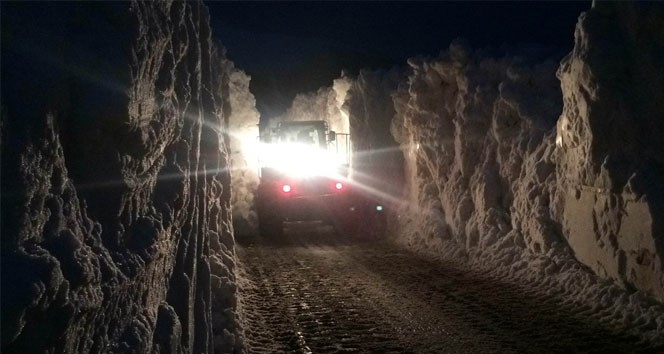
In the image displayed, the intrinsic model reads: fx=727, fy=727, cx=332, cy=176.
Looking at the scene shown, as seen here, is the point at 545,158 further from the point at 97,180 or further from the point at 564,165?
the point at 97,180

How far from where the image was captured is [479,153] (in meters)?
16.2

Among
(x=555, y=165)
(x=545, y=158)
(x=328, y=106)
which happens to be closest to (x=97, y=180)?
(x=555, y=165)

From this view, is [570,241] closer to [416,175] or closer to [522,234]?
[522,234]

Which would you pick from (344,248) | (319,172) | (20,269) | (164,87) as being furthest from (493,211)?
(20,269)

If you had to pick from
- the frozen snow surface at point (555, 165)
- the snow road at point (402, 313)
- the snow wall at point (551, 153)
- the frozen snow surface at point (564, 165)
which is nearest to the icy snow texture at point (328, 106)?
the frozen snow surface at point (555, 165)

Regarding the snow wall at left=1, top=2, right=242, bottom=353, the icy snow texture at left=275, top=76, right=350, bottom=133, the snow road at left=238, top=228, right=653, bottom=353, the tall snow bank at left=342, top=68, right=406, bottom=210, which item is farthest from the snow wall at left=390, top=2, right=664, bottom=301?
the icy snow texture at left=275, top=76, right=350, bottom=133

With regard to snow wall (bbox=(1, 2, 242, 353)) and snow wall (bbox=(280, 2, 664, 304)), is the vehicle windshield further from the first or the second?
snow wall (bbox=(1, 2, 242, 353))

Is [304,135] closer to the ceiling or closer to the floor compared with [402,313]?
closer to the ceiling

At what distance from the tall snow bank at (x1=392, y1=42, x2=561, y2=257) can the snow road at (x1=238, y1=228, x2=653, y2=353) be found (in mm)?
1498

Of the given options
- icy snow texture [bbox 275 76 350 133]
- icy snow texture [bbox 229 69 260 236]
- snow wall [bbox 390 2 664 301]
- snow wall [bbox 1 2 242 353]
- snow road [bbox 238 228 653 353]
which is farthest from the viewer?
icy snow texture [bbox 275 76 350 133]

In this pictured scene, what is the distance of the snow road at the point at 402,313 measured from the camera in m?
8.16

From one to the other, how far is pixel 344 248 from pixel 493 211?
172 inches

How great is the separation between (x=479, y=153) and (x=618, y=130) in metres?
5.73

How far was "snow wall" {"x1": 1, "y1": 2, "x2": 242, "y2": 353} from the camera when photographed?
111 inches
